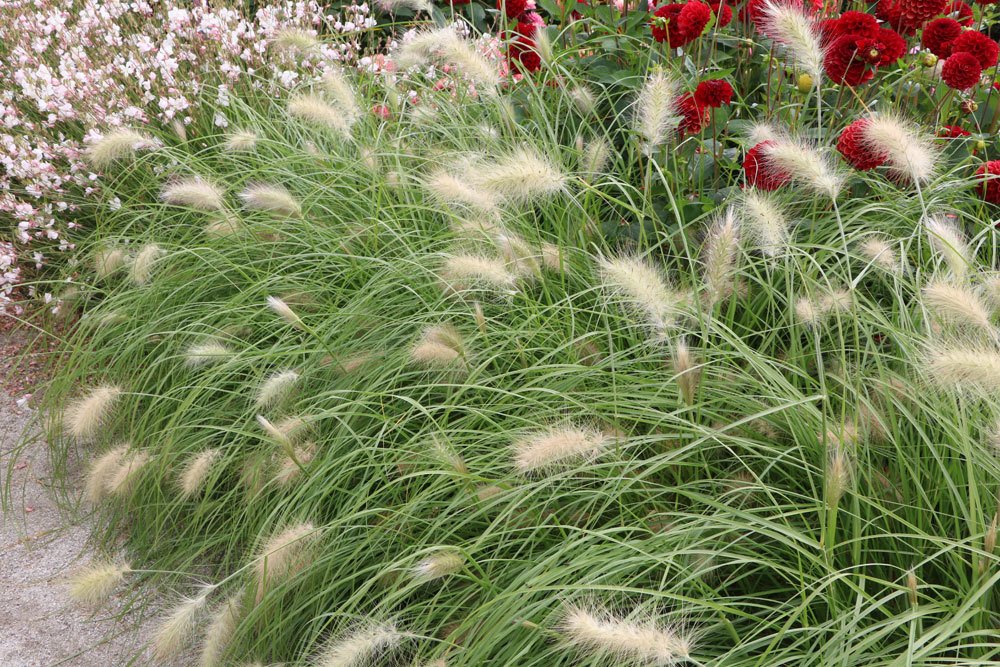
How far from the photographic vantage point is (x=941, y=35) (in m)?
2.76

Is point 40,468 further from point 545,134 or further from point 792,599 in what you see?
point 792,599

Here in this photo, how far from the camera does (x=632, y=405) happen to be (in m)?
2.27

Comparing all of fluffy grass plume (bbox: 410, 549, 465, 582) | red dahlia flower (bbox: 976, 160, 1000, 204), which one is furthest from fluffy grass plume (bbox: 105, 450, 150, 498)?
red dahlia flower (bbox: 976, 160, 1000, 204)

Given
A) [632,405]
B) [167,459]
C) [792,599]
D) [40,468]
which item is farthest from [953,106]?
[40,468]

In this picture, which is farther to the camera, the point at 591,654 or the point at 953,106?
the point at 953,106

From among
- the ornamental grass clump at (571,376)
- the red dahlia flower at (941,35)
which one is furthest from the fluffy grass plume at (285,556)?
the red dahlia flower at (941,35)

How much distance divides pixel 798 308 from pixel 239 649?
64.0 inches

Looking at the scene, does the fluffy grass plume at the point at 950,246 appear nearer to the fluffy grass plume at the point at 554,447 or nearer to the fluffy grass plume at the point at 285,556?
the fluffy grass plume at the point at 554,447

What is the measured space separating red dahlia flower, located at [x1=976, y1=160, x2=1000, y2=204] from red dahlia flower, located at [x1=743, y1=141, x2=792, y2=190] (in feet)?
1.73

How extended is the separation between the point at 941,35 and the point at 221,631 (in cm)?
251

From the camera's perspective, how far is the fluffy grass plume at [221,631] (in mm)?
2232

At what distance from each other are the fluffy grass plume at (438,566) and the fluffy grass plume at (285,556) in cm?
31

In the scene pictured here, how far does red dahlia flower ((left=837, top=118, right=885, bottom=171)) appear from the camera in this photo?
8.18 ft

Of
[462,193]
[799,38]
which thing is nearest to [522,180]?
[462,193]
